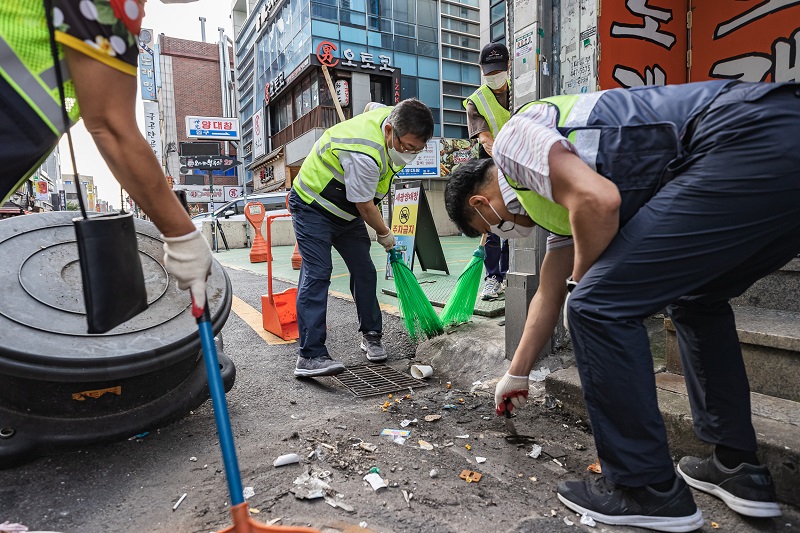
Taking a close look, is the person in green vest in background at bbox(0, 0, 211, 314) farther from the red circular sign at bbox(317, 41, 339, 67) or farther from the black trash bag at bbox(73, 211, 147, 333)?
the red circular sign at bbox(317, 41, 339, 67)

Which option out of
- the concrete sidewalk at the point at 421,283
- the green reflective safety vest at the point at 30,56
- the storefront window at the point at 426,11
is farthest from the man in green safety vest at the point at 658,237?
the storefront window at the point at 426,11

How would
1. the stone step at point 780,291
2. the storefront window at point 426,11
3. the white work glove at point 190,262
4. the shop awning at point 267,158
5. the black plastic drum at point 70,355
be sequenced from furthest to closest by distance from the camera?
the shop awning at point 267,158 → the storefront window at point 426,11 → the stone step at point 780,291 → the black plastic drum at point 70,355 → the white work glove at point 190,262

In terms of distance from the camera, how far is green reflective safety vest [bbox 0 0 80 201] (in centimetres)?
101

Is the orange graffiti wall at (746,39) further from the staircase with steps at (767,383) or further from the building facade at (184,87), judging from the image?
the building facade at (184,87)

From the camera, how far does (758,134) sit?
125 cm

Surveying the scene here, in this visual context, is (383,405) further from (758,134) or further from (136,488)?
(758,134)

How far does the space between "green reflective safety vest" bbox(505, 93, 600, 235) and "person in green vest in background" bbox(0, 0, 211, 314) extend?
1069 millimetres

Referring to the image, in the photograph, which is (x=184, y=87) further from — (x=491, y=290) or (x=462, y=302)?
(x=462, y=302)

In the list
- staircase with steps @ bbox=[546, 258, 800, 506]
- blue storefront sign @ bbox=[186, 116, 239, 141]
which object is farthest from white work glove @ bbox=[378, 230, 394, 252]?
blue storefront sign @ bbox=[186, 116, 239, 141]

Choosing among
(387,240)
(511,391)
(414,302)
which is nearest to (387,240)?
(387,240)

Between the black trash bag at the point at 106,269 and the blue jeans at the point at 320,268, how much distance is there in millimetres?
1764

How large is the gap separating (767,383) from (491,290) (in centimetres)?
249

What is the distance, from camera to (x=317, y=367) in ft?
9.77

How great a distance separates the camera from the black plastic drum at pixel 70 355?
5.70 feet
